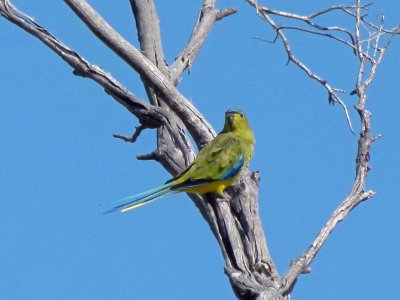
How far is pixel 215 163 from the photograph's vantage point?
778 centimetres

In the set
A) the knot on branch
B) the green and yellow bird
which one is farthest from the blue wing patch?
the knot on branch

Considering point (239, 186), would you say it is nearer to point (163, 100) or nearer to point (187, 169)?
point (187, 169)

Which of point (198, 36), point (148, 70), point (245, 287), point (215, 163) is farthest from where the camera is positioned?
point (198, 36)

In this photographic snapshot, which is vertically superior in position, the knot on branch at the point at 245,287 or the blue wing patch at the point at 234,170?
the blue wing patch at the point at 234,170

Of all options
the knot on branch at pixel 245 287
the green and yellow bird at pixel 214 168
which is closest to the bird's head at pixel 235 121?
the green and yellow bird at pixel 214 168

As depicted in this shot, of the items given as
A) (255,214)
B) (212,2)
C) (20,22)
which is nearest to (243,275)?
(255,214)

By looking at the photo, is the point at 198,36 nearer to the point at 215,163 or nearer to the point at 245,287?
the point at 215,163

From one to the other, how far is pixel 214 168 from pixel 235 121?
977mm

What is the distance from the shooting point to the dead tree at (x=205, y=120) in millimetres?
6938

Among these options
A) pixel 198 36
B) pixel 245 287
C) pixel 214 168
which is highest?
pixel 198 36

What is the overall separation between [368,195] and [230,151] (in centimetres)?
128

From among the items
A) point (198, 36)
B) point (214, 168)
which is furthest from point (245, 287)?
point (198, 36)

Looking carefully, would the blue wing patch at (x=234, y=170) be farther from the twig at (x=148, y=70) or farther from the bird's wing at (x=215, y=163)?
the twig at (x=148, y=70)

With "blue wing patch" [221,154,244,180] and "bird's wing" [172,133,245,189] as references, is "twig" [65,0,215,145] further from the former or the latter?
"blue wing patch" [221,154,244,180]
